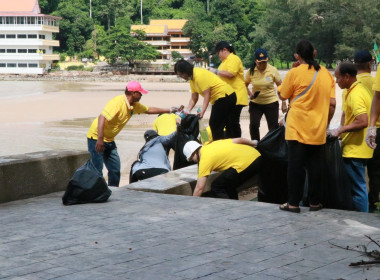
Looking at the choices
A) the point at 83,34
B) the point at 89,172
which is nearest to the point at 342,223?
the point at 89,172

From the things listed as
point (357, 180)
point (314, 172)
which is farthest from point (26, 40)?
point (314, 172)

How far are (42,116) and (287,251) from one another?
102 ft

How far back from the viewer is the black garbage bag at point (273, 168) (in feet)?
23.7

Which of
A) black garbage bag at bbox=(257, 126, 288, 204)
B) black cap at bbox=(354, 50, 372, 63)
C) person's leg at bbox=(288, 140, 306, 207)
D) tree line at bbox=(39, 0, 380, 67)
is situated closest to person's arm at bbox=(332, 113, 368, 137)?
person's leg at bbox=(288, 140, 306, 207)

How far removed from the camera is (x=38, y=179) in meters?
7.39

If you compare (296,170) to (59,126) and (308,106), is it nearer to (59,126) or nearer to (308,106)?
(308,106)

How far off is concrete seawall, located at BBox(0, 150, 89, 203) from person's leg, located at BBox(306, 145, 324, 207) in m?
2.73

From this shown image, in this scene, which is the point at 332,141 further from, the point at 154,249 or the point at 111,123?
the point at 111,123

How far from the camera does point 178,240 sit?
5.24 m

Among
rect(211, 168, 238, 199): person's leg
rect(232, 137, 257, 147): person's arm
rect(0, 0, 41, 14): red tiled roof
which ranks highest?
rect(0, 0, 41, 14): red tiled roof

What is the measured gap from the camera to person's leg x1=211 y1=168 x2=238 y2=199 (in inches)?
291

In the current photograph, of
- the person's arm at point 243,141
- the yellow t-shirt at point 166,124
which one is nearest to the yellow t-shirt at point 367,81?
the person's arm at point 243,141

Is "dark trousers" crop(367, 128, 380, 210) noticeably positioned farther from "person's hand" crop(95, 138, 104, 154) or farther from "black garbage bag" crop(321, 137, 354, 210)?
"person's hand" crop(95, 138, 104, 154)

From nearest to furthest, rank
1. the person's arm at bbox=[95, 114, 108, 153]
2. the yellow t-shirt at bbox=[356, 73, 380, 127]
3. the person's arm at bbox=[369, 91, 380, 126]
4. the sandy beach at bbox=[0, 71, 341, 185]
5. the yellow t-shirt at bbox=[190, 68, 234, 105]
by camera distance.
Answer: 1. the person's arm at bbox=[369, 91, 380, 126]
2. the yellow t-shirt at bbox=[356, 73, 380, 127]
3. the person's arm at bbox=[95, 114, 108, 153]
4. the yellow t-shirt at bbox=[190, 68, 234, 105]
5. the sandy beach at bbox=[0, 71, 341, 185]
